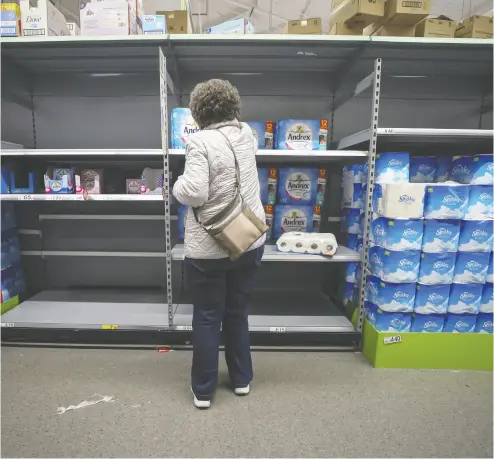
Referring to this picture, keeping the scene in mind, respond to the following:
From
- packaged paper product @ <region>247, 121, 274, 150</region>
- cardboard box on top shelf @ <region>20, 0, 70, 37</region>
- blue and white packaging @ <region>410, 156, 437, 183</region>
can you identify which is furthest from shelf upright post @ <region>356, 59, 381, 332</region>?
cardboard box on top shelf @ <region>20, 0, 70, 37</region>

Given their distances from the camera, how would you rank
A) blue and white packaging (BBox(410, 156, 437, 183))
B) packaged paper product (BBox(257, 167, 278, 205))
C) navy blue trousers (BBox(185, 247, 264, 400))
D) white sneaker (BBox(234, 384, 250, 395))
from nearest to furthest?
navy blue trousers (BBox(185, 247, 264, 400)), white sneaker (BBox(234, 384, 250, 395)), blue and white packaging (BBox(410, 156, 437, 183)), packaged paper product (BBox(257, 167, 278, 205))

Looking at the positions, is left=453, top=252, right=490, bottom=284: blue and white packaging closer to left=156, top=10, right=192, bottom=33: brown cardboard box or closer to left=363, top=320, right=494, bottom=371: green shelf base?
left=363, top=320, right=494, bottom=371: green shelf base

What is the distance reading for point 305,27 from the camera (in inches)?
87.5

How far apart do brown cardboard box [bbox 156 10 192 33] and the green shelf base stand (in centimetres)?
243

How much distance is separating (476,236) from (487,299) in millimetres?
429

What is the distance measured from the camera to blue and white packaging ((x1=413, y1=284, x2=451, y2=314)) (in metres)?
2.09

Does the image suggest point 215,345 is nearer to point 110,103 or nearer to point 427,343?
point 427,343

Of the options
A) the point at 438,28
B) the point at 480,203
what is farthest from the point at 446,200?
the point at 438,28

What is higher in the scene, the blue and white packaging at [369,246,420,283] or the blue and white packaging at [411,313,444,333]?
the blue and white packaging at [369,246,420,283]

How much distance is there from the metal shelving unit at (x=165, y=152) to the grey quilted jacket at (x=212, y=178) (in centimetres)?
64

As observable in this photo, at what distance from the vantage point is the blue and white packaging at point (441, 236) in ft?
6.60

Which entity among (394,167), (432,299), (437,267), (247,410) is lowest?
(247,410)

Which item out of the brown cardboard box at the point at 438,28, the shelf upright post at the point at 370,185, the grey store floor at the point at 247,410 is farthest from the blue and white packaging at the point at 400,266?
the brown cardboard box at the point at 438,28

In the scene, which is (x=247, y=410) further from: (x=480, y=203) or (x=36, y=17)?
(x=36, y=17)
